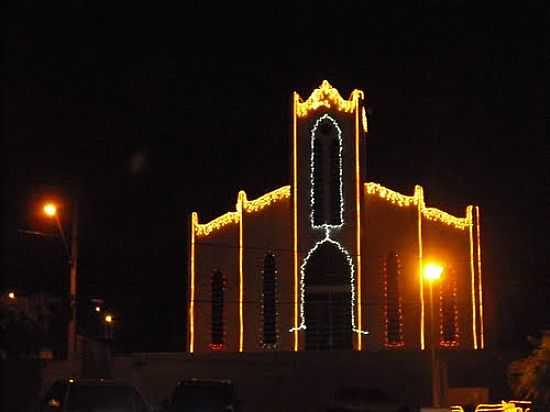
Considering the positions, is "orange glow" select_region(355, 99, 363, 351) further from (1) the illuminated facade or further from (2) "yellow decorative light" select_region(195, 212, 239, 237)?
(2) "yellow decorative light" select_region(195, 212, 239, 237)

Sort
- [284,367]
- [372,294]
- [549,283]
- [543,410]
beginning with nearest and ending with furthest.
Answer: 1. [543,410]
2. [284,367]
3. [372,294]
4. [549,283]

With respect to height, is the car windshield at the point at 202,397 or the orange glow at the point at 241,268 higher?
the orange glow at the point at 241,268

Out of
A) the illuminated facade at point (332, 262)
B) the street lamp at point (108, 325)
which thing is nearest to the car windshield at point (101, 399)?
the illuminated facade at point (332, 262)

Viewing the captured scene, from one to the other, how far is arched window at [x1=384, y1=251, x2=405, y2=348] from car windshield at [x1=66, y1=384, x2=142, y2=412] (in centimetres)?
2156

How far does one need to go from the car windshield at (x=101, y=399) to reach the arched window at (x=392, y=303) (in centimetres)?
2156

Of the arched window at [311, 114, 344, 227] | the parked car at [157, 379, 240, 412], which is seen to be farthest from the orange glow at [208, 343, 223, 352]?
the parked car at [157, 379, 240, 412]

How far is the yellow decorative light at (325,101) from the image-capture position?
4175 cm

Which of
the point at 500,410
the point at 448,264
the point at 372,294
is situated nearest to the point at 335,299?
the point at 372,294

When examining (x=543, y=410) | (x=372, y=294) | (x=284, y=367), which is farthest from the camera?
(x=372, y=294)

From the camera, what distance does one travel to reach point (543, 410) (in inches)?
1216

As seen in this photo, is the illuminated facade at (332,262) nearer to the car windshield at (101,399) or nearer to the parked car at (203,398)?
the parked car at (203,398)

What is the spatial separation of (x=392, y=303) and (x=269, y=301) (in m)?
4.70

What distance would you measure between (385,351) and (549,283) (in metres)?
12.7

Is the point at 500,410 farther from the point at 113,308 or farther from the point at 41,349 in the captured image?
the point at 113,308
